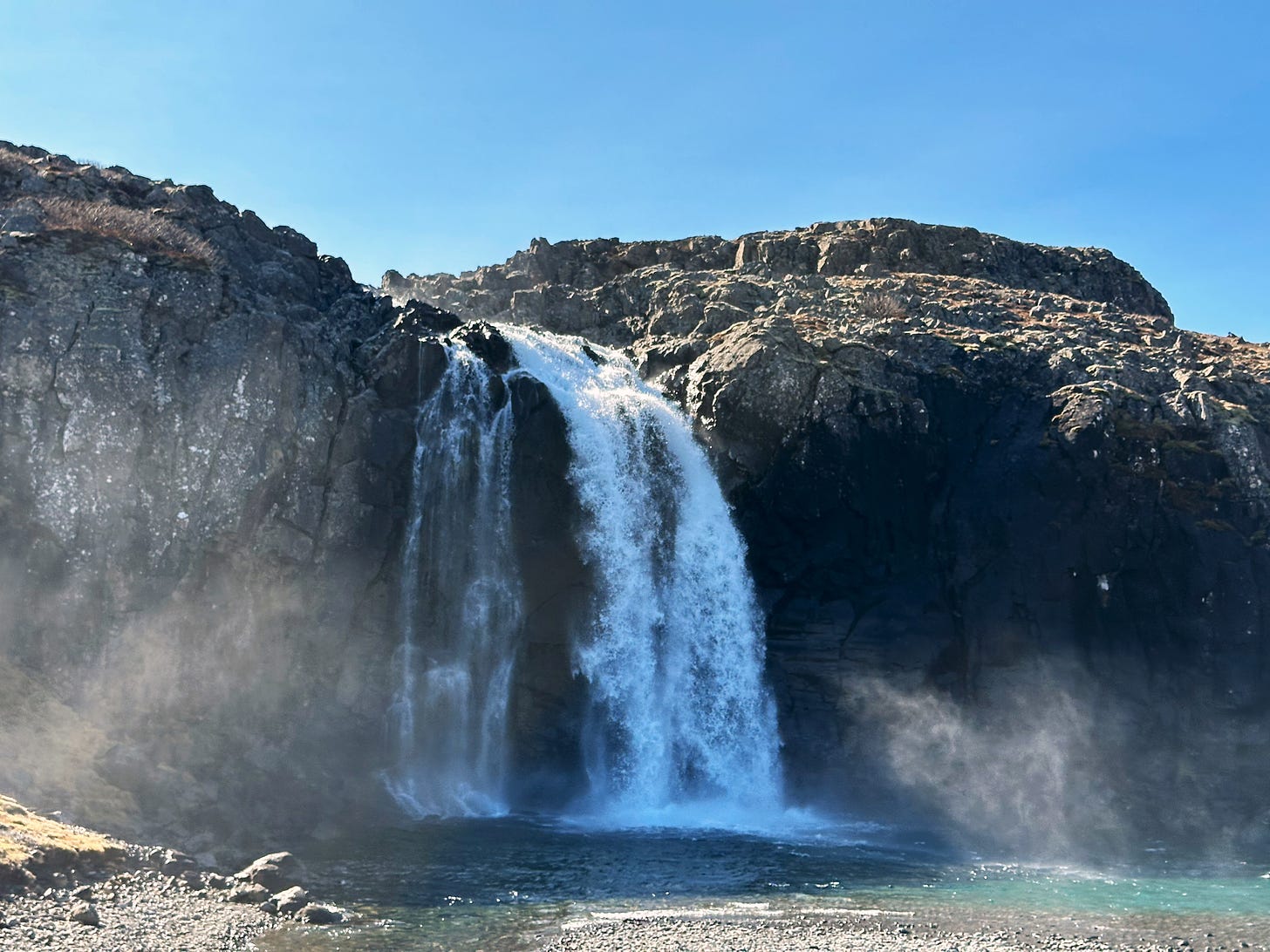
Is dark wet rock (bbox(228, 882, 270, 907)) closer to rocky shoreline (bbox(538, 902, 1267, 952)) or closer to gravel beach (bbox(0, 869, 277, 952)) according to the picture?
gravel beach (bbox(0, 869, 277, 952))

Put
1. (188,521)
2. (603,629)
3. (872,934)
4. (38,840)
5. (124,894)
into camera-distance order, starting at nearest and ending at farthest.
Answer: (124,894) < (872,934) < (38,840) < (188,521) < (603,629)

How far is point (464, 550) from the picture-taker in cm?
5566

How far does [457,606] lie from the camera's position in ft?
181

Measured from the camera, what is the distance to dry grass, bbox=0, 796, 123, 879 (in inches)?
1246

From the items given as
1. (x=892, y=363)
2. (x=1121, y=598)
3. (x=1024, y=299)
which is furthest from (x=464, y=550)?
(x=1024, y=299)

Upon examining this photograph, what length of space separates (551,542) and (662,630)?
678cm

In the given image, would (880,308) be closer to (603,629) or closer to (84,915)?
(603,629)

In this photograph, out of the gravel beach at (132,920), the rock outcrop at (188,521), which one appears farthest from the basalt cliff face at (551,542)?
the gravel beach at (132,920)

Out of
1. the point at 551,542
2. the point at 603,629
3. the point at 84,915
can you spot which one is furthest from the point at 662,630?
the point at 84,915

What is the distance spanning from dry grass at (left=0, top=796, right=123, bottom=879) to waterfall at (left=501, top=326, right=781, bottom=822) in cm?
2238

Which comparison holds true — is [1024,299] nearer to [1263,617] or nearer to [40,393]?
Answer: [1263,617]

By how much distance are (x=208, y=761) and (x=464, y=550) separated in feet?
48.2

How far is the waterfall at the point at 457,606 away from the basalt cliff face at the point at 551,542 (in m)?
0.90

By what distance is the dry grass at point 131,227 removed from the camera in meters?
56.3
